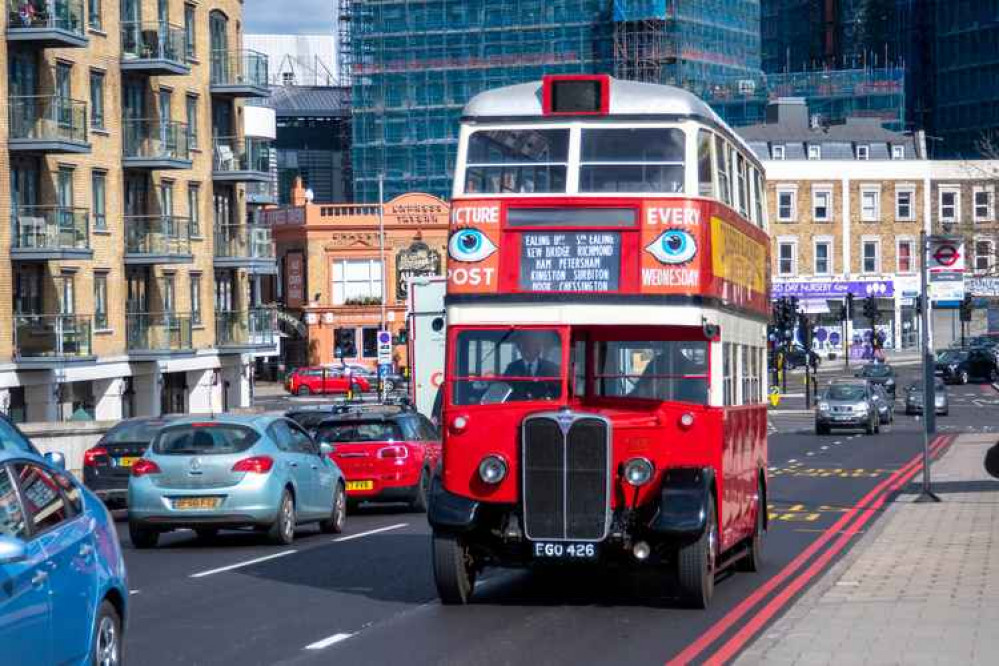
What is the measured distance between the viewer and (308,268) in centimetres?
9588

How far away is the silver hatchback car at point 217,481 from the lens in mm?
21312

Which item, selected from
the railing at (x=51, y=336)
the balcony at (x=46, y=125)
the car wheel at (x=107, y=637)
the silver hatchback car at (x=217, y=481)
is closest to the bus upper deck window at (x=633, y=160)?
the car wheel at (x=107, y=637)

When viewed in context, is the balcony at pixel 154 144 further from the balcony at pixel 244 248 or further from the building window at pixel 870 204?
the building window at pixel 870 204

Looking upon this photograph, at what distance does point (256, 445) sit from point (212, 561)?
180cm

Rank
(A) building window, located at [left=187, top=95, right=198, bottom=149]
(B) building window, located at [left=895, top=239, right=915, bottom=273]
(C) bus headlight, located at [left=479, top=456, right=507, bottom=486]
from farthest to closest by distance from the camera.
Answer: (B) building window, located at [left=895, top=239, right=915, bottom=273], (A) building window, located at [left=187, top=95, right=198, bottom=149], (C) bus headlight, located at [left=479, top=456, right=507, bottom=486]

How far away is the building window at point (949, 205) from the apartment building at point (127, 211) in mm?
48396

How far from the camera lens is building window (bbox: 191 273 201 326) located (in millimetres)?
59356

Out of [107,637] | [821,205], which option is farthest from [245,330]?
[107,637]

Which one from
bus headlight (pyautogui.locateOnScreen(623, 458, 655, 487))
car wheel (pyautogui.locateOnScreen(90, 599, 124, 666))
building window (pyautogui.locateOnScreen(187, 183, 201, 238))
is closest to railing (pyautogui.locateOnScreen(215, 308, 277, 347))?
building window (pyautogui.locateOnScreen(187, 183, 201, 238))

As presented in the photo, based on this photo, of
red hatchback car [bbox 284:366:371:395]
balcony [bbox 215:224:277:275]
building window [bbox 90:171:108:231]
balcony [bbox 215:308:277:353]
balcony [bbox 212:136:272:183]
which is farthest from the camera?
red hatchback car [bbox 284:366:371:395]

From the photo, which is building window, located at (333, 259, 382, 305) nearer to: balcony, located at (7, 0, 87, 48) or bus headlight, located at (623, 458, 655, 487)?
balcony, located at (7, 0, 87, 48)

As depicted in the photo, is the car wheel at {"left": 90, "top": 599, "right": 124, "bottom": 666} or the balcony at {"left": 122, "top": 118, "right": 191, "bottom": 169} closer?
the car wheel at {"left": 90, "top": 599, "right": 124, "bottom": 666}

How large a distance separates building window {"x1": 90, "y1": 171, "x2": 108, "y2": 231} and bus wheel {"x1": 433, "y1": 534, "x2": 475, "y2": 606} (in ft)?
126

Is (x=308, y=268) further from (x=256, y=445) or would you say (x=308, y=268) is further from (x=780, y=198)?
(x=256, y=445)
